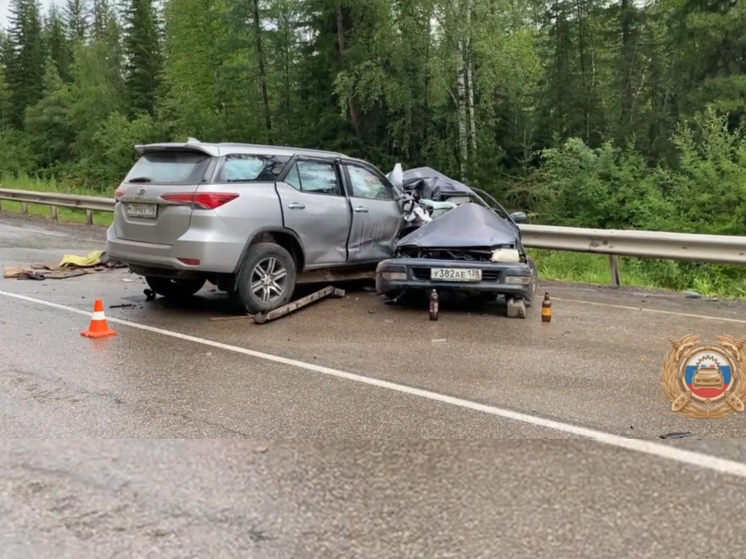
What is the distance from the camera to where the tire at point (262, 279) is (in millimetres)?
7395

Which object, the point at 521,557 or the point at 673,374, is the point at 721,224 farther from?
the point at 521,557

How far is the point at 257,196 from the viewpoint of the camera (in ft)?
24.7

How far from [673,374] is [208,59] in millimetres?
38349

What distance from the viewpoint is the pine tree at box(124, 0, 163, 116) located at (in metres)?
47.6

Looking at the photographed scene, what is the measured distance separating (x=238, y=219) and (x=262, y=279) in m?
0.73

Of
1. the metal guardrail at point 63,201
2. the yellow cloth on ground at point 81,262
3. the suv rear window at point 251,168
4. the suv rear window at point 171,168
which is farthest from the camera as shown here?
the metal guardrail at point 63,201

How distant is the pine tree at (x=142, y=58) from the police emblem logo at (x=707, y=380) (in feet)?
151

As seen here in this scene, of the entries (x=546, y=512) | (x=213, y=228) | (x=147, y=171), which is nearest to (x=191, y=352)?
(x=213, y=228)

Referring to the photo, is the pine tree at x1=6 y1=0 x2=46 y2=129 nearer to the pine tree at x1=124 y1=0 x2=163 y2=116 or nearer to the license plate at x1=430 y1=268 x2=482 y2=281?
the pine tree at x1=124 y1=0 x2=163 y2=116

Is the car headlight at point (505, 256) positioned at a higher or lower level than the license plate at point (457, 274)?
higher

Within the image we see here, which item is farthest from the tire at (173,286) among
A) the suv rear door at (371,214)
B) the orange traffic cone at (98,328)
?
the suv rear door at (371,214)

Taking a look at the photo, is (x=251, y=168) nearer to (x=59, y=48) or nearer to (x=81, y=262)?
(x=81, y=262)

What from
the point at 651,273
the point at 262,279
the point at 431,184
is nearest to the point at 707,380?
the point at 262,279

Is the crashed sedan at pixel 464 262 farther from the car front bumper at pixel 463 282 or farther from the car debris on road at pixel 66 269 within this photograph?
the car debris on road at pixel 66 269
